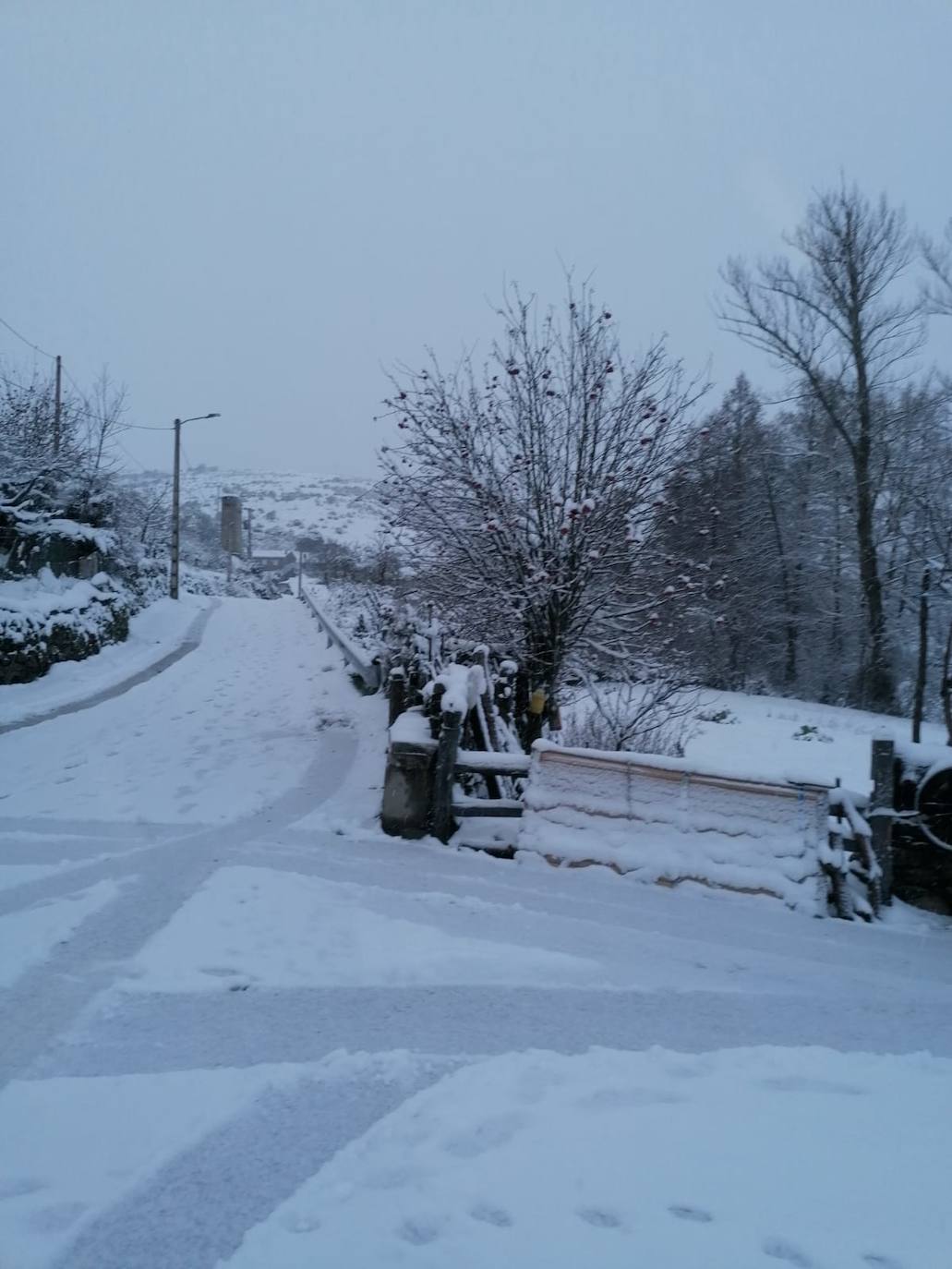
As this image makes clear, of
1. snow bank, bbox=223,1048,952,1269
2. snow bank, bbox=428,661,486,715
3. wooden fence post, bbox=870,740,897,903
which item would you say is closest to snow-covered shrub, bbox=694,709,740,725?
snow bank, bbox=428,661,486,715

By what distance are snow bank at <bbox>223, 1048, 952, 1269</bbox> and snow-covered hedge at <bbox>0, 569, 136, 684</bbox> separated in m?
11.8

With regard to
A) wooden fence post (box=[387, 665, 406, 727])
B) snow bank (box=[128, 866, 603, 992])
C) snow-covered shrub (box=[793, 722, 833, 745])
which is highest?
wooden fence post (box=[387, 665, 406, 727])

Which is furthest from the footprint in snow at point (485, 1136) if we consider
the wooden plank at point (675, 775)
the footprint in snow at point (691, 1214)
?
the wooden plank at point (675, 775)

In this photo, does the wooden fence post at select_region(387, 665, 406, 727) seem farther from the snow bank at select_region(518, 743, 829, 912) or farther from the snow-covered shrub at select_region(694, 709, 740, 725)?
the snow-covered shrub at select_region(694, 709, 740, 725)

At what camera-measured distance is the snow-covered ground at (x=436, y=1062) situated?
8.47 feet

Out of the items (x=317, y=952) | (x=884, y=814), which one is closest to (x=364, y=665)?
(x=317, y=952)

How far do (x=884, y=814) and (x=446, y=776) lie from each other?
3.09 meters

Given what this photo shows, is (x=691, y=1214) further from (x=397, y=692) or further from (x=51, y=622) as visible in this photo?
(x=51, y=622)

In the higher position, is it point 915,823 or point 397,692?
point 397,692

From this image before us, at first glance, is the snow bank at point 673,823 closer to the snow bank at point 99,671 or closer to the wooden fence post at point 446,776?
the wooden fence post at point 446,776

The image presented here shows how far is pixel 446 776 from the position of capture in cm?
668

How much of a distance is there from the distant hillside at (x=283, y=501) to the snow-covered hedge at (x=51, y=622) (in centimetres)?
4937

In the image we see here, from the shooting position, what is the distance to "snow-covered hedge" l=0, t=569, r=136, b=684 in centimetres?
1294

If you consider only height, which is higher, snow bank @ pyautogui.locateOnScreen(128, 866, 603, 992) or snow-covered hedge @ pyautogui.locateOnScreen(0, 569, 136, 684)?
snow-covered hedge @ pyautogui.locateOnScreen(0, 569, 136, 684)
